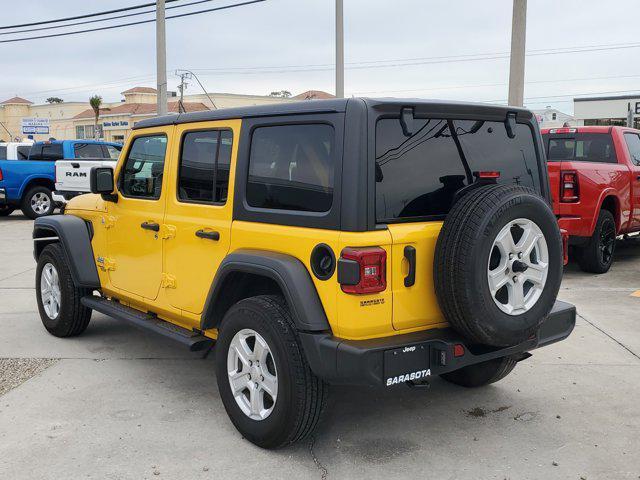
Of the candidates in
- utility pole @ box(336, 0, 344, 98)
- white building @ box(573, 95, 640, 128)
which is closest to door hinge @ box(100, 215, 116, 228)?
utility pole @ box(336, 0, 344, 98)

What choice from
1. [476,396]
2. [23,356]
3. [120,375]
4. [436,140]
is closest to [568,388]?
[476,396]

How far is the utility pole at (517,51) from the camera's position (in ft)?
36.4

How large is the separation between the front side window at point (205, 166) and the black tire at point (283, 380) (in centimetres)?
77

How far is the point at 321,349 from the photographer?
3180 millimetres

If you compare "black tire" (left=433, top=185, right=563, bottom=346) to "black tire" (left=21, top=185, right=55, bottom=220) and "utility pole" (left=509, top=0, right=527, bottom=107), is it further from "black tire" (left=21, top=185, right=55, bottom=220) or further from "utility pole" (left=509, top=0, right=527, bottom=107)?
"black tire" (left=21, top=185, right=55, bottom=220)

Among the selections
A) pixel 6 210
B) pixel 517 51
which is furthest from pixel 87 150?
pixel 517 51

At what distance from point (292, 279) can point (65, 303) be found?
3030 mm

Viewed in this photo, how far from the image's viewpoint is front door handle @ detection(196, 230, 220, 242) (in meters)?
3.89

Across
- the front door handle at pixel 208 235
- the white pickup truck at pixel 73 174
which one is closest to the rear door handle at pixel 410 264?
the front door handle at pixel 208 235

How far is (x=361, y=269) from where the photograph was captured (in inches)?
122

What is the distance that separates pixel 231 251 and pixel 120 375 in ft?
5.50

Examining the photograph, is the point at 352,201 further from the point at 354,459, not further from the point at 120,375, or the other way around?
the point at 120,375

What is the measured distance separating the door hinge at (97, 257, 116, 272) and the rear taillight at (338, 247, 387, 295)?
2598 mm

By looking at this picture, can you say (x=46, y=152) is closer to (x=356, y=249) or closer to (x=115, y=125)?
(x=356, y=249)
